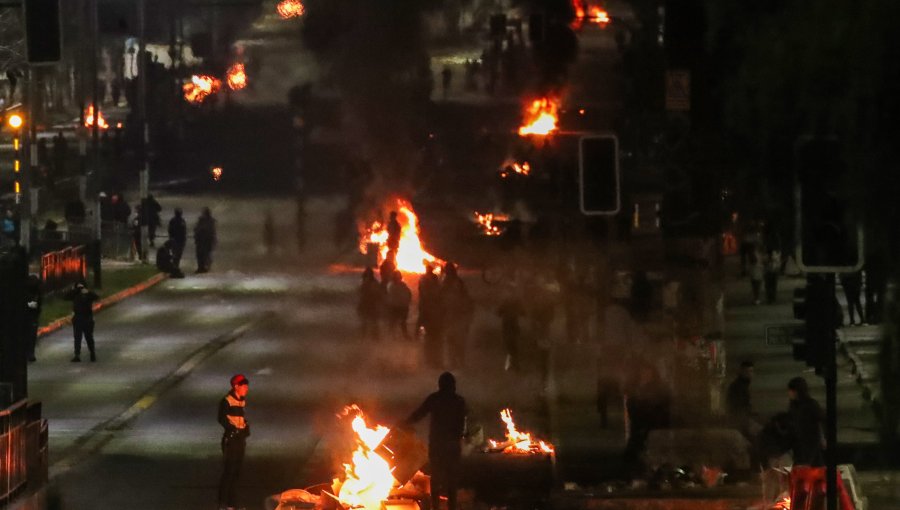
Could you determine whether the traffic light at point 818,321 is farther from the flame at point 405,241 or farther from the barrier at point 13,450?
the flame at point 405,241

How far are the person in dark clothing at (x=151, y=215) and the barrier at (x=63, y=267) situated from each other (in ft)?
14.1

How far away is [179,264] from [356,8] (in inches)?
428

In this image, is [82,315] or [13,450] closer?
[13,450]

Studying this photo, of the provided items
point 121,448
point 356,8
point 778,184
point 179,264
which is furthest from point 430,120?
point 778,184

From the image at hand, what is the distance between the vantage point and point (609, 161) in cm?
1532

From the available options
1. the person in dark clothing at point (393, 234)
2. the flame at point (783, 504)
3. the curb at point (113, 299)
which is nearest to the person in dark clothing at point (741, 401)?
the flame at point (783, 504)

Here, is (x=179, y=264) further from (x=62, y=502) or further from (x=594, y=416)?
(x=62, y=502)

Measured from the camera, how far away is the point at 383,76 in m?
42.3

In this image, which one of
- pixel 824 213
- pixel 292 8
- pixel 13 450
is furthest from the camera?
pixel 292 8

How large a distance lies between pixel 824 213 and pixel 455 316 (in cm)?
1299

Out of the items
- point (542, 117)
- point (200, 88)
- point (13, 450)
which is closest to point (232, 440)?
point (13, 450)

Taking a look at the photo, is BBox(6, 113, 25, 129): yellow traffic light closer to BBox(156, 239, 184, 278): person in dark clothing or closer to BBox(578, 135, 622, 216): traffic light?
BBox(156, 239, 184, 278): person in dark clothing

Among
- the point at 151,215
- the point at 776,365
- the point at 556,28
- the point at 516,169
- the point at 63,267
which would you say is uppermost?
the point at 556,28

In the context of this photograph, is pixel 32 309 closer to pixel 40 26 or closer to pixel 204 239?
pixel 204 239
